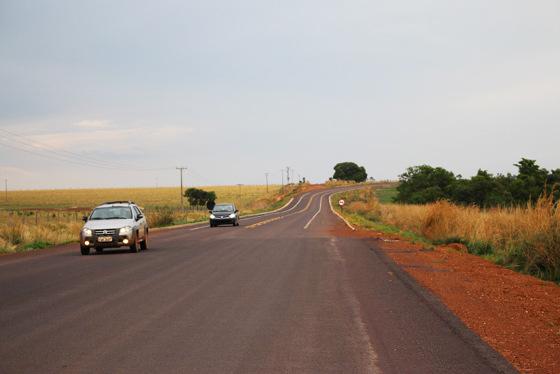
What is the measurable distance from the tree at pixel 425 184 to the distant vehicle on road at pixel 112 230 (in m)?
56.4

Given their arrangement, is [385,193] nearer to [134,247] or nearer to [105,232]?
[134,247]

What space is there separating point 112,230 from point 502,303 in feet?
48.6

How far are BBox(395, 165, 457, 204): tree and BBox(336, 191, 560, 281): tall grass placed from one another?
4251 centimetres

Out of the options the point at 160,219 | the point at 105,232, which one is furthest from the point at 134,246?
the point at 160,219

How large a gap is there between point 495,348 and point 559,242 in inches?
356

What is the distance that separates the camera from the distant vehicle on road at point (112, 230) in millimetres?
22609

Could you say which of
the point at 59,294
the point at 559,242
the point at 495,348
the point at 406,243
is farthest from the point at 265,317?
the point at 406,243

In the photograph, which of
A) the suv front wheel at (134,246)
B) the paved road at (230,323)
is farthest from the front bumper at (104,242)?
the paved road at (230,323)

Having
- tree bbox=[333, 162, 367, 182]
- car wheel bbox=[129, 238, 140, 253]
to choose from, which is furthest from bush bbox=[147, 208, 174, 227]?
tree bbox=[333, 162, 367, 182]

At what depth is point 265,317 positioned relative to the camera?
9.54m

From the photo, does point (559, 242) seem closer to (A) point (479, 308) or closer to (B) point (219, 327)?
(A) point (479, 308)

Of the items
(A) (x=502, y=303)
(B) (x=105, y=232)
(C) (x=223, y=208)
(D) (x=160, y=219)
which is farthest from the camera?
(D) (x=160, y=219)

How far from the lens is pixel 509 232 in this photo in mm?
21266

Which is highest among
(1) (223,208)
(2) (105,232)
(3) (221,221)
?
(1) (223,208)
